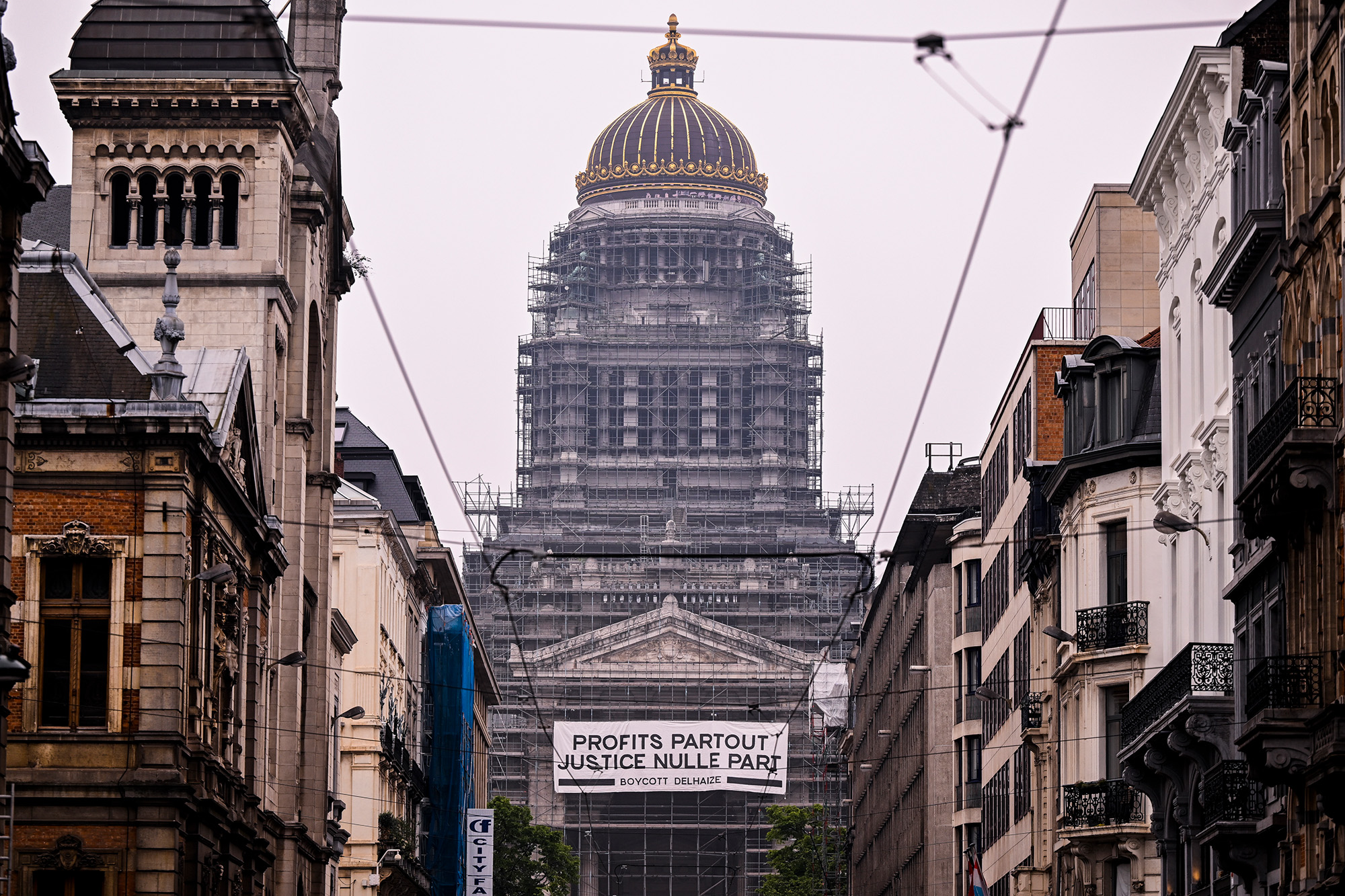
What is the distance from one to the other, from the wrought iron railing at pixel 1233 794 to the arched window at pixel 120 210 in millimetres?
27320

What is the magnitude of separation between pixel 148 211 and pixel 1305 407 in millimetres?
32360

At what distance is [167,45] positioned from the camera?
62219 mm

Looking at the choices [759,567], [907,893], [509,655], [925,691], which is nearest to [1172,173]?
[925,691]

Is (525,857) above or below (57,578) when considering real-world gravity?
below

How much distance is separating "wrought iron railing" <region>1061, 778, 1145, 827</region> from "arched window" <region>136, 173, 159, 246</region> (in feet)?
74.6

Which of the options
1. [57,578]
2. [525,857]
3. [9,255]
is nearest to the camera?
[9,255]

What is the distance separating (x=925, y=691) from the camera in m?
101

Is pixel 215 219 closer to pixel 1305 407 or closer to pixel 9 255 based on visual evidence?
pixel 9 255

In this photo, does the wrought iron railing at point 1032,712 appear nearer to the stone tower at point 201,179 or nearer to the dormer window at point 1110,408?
the dormer window at point 1110,408

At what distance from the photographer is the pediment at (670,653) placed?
17600 cm

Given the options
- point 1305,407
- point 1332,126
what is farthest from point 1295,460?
point 1332,126

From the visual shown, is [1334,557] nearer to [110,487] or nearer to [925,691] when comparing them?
[110,487]

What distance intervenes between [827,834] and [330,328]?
66410 millimetres

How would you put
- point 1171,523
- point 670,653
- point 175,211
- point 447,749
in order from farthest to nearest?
point 670,653
point 447,749
point 175,211
point 1171,523
